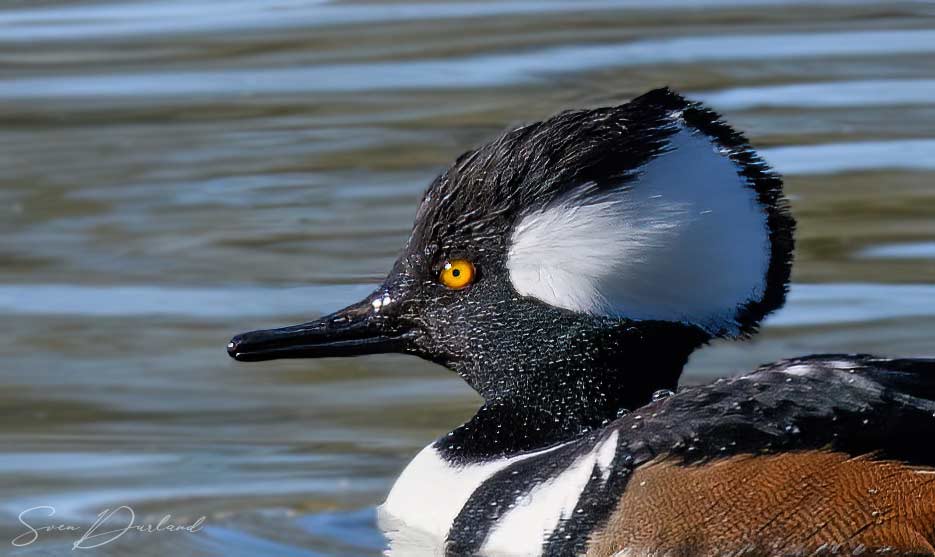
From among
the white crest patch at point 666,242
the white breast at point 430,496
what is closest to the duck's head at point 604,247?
the white crest patch at point 666,242

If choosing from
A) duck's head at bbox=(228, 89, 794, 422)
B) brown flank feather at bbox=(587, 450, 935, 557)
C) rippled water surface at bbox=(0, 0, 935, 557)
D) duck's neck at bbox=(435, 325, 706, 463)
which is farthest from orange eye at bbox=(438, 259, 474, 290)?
brown flank feather at bbox=(587, 450, 935, 557)

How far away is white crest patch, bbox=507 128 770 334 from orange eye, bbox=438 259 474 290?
1.11ft

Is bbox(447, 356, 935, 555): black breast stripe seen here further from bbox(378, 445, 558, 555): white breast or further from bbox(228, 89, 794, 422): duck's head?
bbox(378, 445, 558, 555): white breast

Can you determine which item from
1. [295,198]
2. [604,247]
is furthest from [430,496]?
[295,198]

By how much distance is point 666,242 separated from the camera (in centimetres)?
604

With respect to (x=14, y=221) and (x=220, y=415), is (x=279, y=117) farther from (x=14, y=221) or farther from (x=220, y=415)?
(x=220, y=415)

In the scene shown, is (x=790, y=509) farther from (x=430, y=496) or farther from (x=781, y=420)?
(x=430, y=496)

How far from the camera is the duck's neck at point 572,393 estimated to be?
20.5 feet

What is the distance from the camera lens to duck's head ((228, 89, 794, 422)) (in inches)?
238

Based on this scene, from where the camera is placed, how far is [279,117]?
11.8 meters

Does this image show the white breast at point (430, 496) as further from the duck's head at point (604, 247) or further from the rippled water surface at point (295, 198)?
the duck's head at point (604, 247)

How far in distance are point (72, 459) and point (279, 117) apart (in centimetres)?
483

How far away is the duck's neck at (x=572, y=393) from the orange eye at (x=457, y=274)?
31 centimetres

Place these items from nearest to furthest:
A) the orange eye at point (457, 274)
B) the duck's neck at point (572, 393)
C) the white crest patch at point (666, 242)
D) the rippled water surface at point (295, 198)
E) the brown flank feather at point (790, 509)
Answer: the brown flank feather at point (790, 509) < the white crest patch at point (666, 242) < the duck's neck at point (572, 393) < the orange eye at point (457, 274) < the rippled water surface at point (295, 198)
